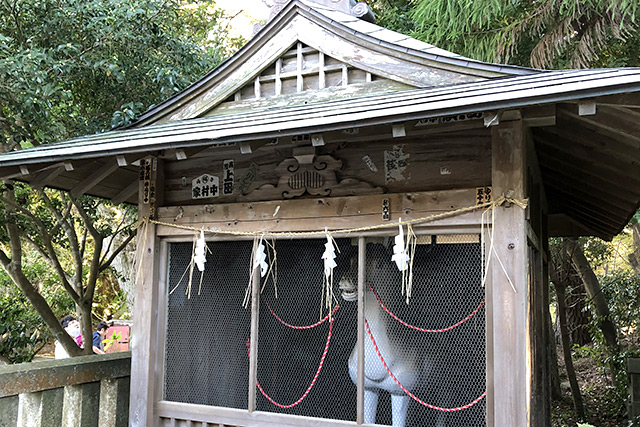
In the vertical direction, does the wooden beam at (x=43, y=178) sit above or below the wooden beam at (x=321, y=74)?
below

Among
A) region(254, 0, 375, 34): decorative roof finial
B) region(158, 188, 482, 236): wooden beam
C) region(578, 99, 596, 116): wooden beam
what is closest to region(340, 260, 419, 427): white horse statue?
region(158, 188, 482, 236): wooden beam

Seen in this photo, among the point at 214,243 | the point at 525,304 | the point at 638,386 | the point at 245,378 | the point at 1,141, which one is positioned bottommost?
the point at 638,386

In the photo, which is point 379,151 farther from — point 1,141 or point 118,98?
point 1,141

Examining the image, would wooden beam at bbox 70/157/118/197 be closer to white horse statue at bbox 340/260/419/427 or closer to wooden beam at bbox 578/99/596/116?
white horse statue at bbox 340/260/419/427

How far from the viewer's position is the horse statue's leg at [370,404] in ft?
14.5

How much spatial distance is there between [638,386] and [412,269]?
595 cm

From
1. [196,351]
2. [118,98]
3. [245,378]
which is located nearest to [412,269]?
[245,378]

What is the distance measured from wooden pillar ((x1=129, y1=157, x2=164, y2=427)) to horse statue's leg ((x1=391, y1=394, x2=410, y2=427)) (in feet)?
7.33

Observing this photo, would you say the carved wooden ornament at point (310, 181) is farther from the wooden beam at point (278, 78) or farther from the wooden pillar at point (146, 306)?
the wooden pillar at point (146, 306)

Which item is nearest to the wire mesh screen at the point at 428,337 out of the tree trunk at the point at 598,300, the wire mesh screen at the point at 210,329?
the wire mesh screen at the point at 210,329

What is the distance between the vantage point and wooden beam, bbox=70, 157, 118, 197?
5242mm

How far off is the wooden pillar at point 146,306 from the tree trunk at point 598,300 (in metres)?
8.26

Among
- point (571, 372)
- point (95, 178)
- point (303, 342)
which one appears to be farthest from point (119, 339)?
point (303, 342)

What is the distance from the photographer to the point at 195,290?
518cm
